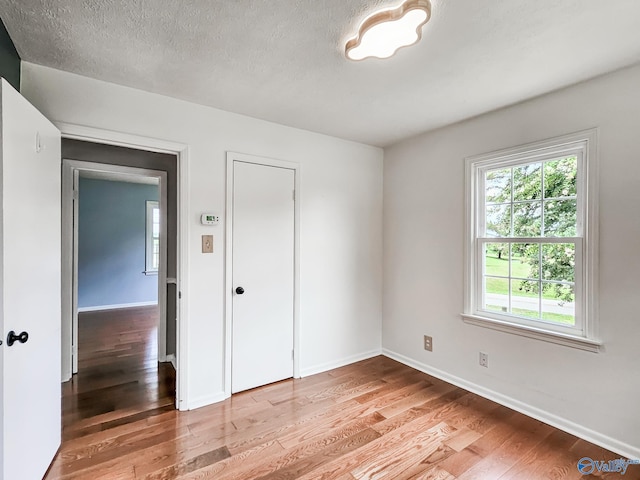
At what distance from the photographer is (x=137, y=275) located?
20.9 feet

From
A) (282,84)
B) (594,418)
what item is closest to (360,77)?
(282,84)

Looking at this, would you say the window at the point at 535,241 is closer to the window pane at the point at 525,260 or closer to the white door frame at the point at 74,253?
the window pane at the point at 525,260

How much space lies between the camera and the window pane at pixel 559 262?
2.22m

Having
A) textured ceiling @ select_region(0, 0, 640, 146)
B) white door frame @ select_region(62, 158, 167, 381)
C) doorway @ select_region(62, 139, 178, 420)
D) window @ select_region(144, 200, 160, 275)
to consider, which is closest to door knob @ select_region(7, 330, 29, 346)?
doorway @ select_region(62, 139, 178, 420)

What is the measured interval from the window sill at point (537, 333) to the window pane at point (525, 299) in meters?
0.13

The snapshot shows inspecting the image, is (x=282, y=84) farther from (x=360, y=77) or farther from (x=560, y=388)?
(x=560, y=388)

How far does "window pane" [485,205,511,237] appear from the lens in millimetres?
2600

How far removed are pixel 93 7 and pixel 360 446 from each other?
A: 281 cm

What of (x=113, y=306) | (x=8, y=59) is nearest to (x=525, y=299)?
(x=8, y=59)

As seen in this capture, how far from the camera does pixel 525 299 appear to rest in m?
2.48

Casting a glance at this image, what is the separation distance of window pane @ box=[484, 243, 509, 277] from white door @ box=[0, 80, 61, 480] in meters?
3.15

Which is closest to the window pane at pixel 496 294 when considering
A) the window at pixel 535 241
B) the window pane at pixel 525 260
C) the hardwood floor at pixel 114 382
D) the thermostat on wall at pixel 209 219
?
the window at pixel 535 241

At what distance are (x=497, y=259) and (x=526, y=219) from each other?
0.40 m

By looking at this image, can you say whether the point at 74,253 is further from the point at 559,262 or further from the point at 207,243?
the point at 559,262
